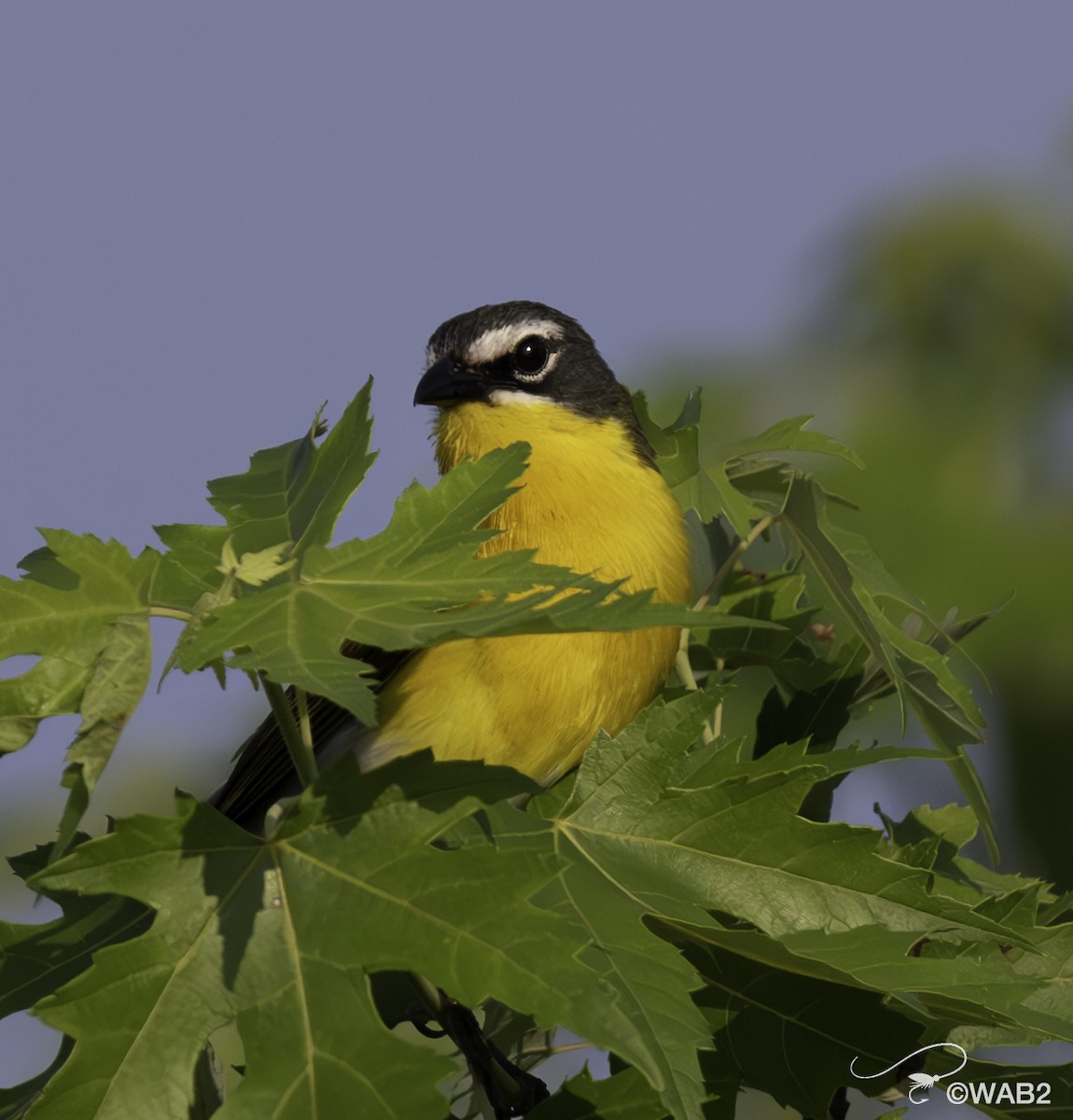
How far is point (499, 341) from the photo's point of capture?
6.41 metres

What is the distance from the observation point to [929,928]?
10.6 ft

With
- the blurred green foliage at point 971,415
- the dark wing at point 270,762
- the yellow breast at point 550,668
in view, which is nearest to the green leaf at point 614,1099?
the yellow breast at point 550,668

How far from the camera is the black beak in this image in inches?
242

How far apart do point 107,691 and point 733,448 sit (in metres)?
2.65

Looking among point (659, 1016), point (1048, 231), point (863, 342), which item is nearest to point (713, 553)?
point (659, 1016)

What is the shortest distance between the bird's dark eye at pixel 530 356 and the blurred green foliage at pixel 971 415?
436 cm

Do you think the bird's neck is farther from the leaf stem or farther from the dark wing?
the leaf stem

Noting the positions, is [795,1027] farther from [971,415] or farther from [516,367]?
[971,415]

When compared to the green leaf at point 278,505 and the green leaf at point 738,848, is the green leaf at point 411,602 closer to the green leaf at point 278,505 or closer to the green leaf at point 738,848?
the green leaf at point 278,505

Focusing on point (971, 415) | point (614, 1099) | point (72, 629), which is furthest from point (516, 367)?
point (971, 415)

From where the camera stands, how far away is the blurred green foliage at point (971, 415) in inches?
453

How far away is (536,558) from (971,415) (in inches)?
406

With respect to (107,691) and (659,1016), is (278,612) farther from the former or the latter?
(659,1016)

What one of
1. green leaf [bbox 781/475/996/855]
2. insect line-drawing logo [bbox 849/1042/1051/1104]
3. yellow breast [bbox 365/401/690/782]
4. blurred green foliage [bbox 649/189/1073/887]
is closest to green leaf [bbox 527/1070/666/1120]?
insect line-drawing logo [bbox 849/1042/1051/1104]
